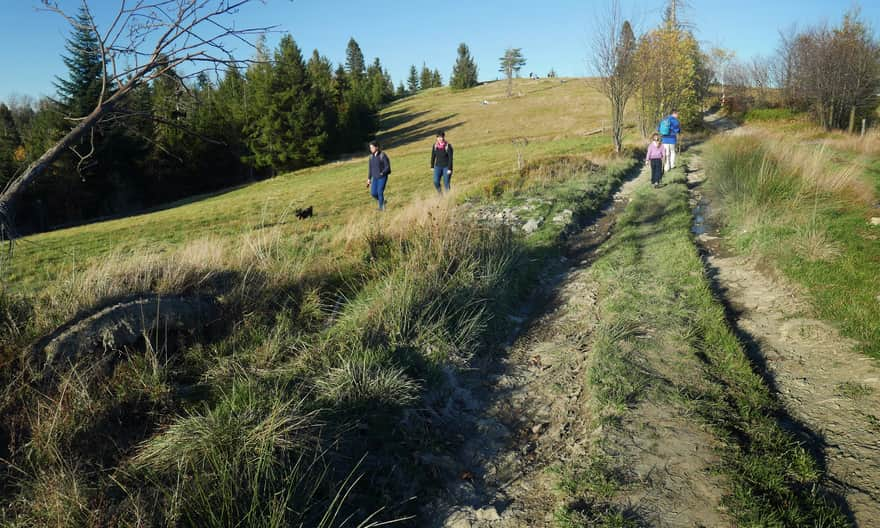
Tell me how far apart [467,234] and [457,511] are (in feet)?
14.1

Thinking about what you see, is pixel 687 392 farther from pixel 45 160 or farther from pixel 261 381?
pixel 45 160

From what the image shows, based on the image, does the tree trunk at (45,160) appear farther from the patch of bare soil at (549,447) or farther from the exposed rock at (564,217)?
the exposed rock at (564,217)

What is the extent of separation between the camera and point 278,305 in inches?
213

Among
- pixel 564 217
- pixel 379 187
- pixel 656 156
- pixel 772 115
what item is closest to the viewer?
pixel 564 217

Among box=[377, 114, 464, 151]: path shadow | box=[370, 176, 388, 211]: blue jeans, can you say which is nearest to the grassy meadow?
box=[370, 176, 388, 211]: blue jeans

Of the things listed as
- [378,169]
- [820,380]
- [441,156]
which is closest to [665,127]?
[441,156]

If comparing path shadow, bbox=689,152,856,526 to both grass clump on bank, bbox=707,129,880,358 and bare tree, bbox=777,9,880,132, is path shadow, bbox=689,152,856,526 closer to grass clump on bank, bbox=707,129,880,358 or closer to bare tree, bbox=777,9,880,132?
grass clump on bank, bbox=707,129,880,358

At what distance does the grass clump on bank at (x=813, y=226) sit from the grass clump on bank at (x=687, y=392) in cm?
111

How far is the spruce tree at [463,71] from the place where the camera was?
3984 inches

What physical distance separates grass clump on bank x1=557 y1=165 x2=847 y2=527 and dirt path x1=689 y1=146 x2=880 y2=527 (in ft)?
0.52

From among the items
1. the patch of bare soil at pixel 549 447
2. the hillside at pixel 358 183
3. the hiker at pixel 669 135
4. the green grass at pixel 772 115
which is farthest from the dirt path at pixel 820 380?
the green grass at pixel 772 115

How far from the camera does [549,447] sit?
11.2ft

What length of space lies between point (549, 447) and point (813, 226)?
6.45 m

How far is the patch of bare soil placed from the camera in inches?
111
